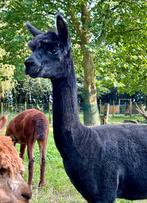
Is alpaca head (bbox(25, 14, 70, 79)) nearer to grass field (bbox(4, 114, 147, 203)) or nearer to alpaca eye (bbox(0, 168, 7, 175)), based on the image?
alpaca eye (bbox(0, 168, 7, 175))

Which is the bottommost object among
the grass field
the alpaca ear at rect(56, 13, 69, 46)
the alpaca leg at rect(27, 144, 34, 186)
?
the grass field

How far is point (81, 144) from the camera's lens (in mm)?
4770

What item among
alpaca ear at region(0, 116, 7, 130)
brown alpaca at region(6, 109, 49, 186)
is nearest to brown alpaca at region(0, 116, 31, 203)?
alpaca ear at region(0, 116, 7, 130)

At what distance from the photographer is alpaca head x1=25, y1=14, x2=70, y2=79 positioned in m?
4.68

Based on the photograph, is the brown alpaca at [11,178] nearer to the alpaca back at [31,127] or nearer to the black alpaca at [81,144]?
the black alpaca at [81,144]

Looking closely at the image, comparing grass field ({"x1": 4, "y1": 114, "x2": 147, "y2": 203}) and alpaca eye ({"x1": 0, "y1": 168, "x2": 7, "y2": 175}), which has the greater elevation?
alpaca eye ({"x1": 0, "y1": 168, "x2": 7, "y2": 175})

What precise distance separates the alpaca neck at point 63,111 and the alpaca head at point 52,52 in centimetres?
10

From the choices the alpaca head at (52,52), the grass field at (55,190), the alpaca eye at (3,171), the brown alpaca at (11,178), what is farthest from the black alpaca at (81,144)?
the grass field at (55,190)

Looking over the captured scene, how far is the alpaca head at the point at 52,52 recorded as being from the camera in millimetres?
4680

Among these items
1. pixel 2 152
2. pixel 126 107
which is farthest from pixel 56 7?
pixel 126 107

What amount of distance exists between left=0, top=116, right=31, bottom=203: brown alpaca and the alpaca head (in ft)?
5.26

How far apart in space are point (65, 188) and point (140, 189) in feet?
10.2

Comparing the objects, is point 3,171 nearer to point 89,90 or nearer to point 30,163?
point 30,163

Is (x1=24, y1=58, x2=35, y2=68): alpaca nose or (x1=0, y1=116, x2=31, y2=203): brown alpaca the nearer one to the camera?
(x1=0, y1=116, x2=31, y2=203): brown alpaca
